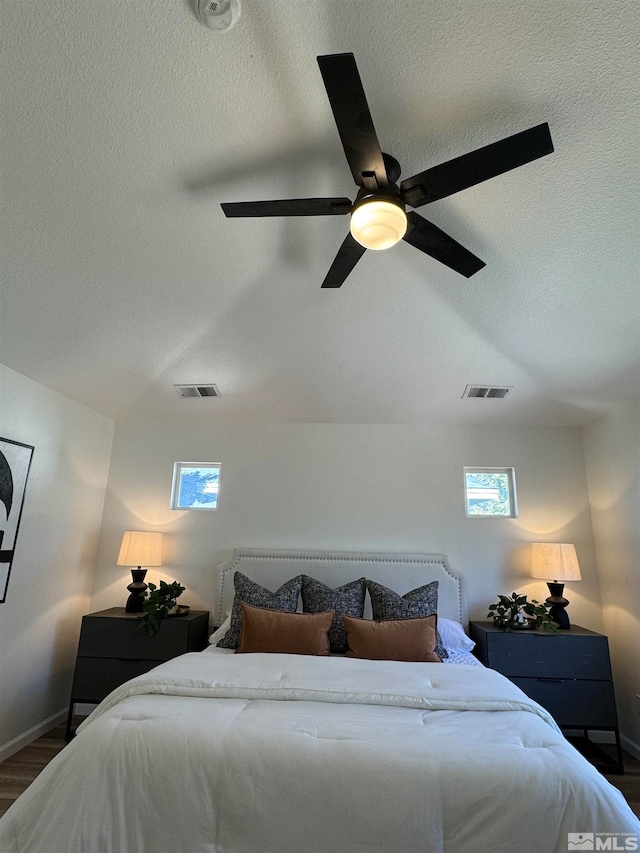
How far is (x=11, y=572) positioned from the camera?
300 cm

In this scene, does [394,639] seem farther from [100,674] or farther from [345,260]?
[345,260]

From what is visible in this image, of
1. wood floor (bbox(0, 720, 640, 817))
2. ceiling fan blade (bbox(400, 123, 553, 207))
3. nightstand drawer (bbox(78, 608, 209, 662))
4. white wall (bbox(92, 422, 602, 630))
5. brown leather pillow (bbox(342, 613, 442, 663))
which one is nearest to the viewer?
ceiling fan blade (bbox(400, 123, 553, 207))

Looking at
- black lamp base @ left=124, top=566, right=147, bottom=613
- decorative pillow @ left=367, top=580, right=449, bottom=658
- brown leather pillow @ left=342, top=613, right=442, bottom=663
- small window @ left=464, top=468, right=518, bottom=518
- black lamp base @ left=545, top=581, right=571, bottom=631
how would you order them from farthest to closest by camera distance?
small window @ left=464, top=468, right=518, bottom=518, black lamp base @ left=124, top=566, right=147, bottom=613, black lamp base @ left=545, top=581, right=571, bottom=631, decorative pillow @ left=367, top=580, right=449, bottom=658, brown leather pillow @ left=342, top=613, right=442, bottom=663

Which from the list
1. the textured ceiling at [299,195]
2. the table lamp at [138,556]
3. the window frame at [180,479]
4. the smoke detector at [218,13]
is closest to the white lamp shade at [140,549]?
the table lamp at [138,556]

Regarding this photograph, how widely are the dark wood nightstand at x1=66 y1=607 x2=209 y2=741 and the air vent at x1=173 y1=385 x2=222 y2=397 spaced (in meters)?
1.77

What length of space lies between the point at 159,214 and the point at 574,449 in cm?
379

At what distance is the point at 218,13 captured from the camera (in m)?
1.36

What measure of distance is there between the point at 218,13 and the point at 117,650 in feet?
12.1

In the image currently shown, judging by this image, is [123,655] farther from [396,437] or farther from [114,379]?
[396,437]

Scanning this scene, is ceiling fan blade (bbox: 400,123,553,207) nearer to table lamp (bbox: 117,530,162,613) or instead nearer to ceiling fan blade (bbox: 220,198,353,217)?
ceiling fan blade (bbox: 220,198,353,217)

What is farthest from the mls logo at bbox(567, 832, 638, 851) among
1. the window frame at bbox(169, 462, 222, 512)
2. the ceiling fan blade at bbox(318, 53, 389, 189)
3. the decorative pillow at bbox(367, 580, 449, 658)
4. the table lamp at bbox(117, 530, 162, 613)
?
the window frame at bbox(169, 462, 222, 512)

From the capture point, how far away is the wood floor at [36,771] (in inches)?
99.1

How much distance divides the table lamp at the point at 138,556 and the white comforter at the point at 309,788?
6.28ft

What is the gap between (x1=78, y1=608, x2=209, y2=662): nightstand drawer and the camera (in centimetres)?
327
